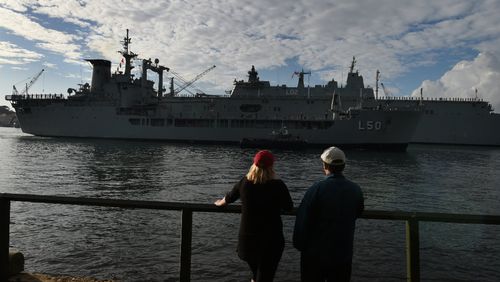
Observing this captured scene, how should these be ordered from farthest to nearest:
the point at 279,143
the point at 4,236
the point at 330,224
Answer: the point at 279,143 < the point at 4,236 < the point at 330,224

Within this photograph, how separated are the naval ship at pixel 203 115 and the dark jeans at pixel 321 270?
54.3m

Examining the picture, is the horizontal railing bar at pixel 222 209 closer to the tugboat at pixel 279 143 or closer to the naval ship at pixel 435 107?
the tugboat at pixel 279 143

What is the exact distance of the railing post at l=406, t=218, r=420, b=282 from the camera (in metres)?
4.10

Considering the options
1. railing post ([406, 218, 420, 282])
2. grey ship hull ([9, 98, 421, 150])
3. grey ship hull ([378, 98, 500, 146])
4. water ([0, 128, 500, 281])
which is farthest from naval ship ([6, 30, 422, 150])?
railing post ([406, 218, 420, 282])

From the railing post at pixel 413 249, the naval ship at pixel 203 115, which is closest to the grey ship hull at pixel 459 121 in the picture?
the naval ship at pixel 203 115

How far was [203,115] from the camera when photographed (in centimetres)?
Answer: 6806

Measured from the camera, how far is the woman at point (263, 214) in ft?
13.0

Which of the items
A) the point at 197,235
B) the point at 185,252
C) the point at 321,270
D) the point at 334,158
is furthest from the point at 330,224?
the point at 197,235

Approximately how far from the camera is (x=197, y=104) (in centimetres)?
6906

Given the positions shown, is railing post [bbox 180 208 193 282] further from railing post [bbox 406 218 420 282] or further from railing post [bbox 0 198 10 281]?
railing post [bbox 406 218 420 282]

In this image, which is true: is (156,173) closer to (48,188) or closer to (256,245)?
(48,188)

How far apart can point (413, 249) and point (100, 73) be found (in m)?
78.0

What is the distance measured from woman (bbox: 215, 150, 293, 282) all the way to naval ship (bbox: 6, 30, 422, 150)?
54.2 meters

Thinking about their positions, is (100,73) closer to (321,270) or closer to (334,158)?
(334,158)
